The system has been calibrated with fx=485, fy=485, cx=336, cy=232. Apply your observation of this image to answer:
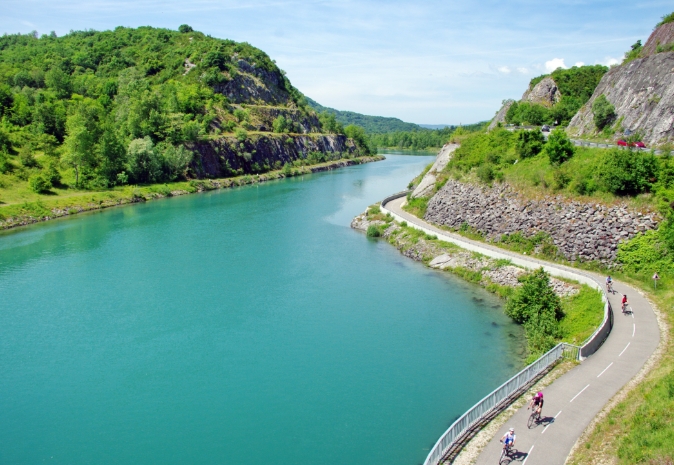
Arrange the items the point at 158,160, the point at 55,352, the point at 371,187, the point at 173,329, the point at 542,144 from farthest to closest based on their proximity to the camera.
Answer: the point at 371,187, the point at 158,160, the point at 542,144, the point at 173,329, the point at 55,352

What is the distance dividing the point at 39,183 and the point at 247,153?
52.6 m

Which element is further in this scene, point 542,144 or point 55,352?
point 542,144

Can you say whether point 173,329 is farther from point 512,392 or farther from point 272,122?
point 272,122

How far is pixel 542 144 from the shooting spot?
52.2 meters

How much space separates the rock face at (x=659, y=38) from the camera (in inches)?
2074

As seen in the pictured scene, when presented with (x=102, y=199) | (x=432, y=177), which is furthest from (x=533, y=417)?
(x=102, y=199)

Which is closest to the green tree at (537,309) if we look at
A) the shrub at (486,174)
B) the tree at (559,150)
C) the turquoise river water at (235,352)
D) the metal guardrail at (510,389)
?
the turquoise river water at (235,352)

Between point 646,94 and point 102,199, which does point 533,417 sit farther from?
point 102,199

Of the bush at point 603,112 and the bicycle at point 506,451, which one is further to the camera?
the bush at point 603,112

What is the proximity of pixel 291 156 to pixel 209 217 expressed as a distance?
7206cm

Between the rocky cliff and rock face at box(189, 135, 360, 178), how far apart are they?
7797cm

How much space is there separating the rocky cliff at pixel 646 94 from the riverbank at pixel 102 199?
71312 millimetres

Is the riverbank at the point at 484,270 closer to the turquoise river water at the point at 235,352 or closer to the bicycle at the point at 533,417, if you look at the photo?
the turquoise river water at the point at 235,352

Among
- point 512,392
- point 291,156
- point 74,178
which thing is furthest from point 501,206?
point 291,156
